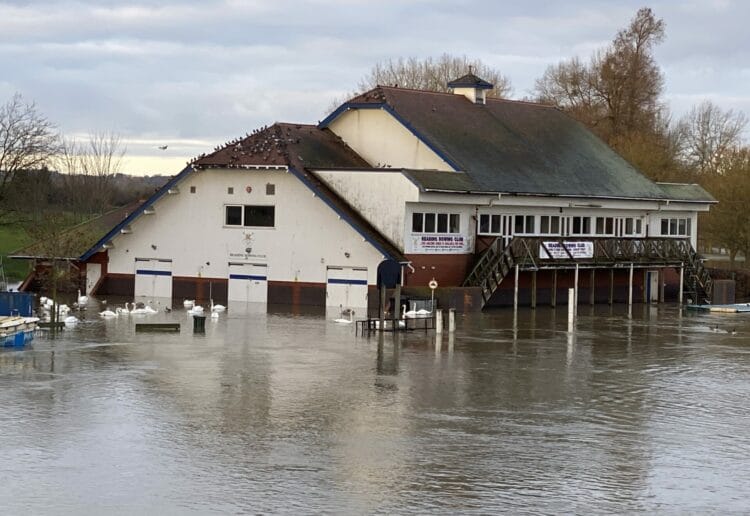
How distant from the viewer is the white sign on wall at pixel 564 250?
52.0 m

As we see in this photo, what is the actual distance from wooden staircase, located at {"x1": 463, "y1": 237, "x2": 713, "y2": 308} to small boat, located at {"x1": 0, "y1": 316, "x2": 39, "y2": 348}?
734 inches

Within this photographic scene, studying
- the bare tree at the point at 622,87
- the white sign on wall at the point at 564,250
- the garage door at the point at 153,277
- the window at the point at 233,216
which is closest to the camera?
the window at the point at 233,216

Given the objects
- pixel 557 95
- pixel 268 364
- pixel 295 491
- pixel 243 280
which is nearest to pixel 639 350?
pixel 268 364

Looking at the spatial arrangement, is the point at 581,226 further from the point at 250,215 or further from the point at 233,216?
the point at 233,216

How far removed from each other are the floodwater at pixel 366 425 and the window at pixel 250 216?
11.0 meters

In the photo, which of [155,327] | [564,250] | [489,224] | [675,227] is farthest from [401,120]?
[155,327]

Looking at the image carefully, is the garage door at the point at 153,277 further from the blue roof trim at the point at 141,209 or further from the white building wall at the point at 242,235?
the blue roof trim at the point at 141,209

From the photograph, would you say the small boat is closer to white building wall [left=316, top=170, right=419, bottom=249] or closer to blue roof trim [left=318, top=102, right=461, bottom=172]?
white building wall [left=316, top=170, right=419, bottom=249]

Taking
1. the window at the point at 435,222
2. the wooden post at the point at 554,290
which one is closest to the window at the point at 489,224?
the window at the point at 435,222

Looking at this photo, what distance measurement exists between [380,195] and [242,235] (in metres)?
5.41

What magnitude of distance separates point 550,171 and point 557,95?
35207 mm

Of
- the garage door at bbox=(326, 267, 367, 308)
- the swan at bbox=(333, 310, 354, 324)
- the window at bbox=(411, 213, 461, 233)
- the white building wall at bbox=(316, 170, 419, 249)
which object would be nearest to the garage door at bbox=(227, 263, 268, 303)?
the garage door at bbox=(326, 267, 367, 308)

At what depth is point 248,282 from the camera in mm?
50094

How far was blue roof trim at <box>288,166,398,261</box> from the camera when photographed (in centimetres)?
4712
